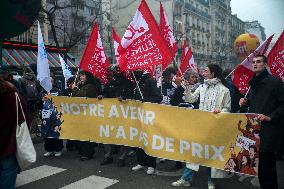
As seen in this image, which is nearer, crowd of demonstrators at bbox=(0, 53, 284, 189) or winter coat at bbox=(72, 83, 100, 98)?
crowd of demonstrators at bbox=(0, 53, 284, 189)

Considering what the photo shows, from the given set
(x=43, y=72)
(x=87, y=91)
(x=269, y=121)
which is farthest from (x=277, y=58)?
(x=43, y=72)

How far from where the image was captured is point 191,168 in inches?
220

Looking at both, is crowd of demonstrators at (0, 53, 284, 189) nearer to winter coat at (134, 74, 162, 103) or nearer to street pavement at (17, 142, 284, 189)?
winter coat at (134, 74, 162, 103)

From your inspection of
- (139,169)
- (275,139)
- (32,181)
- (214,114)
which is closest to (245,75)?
(214,114)

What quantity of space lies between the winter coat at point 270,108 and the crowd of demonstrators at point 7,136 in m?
3.10

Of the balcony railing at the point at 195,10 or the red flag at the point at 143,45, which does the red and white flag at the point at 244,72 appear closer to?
the red flag at the point at 143,45

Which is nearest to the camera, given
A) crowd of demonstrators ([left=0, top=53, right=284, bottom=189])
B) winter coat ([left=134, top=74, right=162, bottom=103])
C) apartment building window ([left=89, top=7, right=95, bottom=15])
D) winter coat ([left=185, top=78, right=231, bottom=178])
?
crowd of demonstrators ([left=0, top=53, right=284, bottom=189])

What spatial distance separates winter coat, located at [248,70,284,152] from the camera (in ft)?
15.4

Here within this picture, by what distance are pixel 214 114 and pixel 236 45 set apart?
7528 millimetres

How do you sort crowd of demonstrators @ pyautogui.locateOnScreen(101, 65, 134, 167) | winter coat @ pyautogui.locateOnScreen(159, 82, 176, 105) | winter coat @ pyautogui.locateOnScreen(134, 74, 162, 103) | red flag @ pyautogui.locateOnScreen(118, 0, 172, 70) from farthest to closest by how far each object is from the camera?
winter coat @ pyautogui.locateOnScreen(159, 82, 176, 105)
crowd of demonstrators @ pyautogui.locateOnScreen(101, 65, 134, 167)
winter coat @ pyautogui.locateOnScreen(134, 74, 162, 103)
red flag @ pyautogui.locateOnScreen(118, 0, 172, 70)

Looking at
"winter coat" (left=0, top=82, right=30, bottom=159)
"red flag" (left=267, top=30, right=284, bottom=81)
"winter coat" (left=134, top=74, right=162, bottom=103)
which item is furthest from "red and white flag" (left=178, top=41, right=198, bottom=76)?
"winter coat" (left=0, top=82, right=30, bottom=159)

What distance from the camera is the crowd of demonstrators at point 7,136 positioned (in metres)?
3.58

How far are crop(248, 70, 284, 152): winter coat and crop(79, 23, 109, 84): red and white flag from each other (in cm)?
404

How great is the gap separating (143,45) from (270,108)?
256cm
